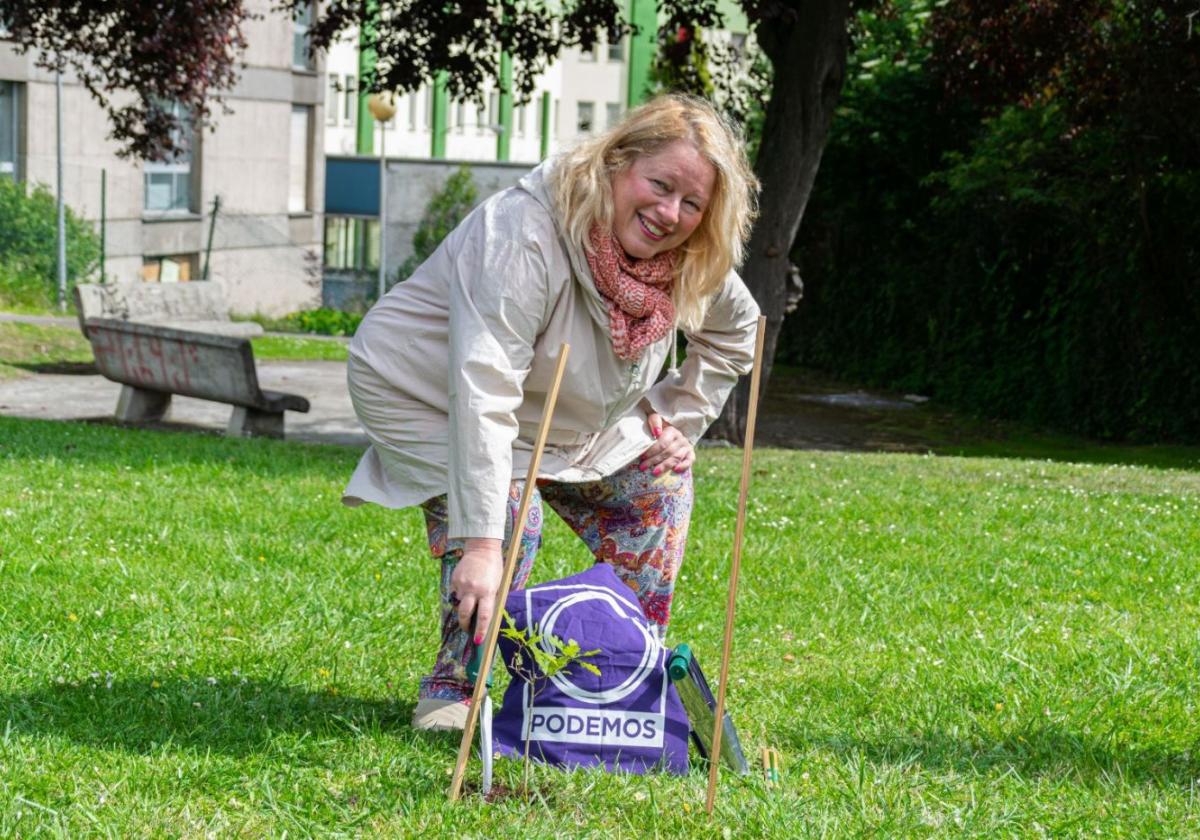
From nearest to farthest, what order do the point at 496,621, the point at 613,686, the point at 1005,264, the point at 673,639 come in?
1. the point at 496,621
2. the point at 613,686
3. the point at 673,639
4. the point at 1005,264

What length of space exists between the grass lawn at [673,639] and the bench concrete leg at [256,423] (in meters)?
3.96

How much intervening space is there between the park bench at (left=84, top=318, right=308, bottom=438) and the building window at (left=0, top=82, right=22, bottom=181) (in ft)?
40.8

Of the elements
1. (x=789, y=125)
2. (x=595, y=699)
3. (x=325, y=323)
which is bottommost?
(x=325, y=323)

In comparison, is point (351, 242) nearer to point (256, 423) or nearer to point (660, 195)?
point (256, 423)

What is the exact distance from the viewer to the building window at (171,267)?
26.9 metres

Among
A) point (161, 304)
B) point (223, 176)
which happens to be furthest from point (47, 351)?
point (223, 176)

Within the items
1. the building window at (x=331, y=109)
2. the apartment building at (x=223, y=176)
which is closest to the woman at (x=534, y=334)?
the apartment building at (x=223, y=176)

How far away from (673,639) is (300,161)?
98.8 feet

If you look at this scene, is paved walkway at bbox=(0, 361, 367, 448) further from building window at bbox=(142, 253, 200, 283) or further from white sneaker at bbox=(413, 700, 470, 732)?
building window at bbox=(142, 253, 200, 283)

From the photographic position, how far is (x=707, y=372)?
434cm

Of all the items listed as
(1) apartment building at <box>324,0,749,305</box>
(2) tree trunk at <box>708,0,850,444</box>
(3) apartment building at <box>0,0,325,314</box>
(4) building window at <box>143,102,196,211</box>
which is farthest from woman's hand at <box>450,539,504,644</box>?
(4) building window at <box>143,102,196,211</box>

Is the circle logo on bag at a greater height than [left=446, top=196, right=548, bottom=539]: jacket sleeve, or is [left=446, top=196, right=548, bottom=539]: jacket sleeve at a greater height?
[left=446, top=196, right=548, bottom=539]: jacket sleeve

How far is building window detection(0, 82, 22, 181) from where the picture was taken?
23856 millimetres

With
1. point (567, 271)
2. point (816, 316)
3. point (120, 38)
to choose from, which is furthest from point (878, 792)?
point (816, 316)
